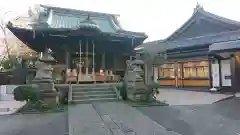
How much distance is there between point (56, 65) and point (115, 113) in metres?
7.21

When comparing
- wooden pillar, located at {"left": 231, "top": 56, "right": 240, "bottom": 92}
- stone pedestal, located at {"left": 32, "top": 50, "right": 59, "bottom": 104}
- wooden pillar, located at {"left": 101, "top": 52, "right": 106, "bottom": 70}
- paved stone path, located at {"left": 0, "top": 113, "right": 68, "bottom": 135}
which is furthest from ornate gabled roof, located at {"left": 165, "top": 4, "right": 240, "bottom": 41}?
paved stone path, located at {"left": 0, "top": 113, "right": 68, "bottom": 135}

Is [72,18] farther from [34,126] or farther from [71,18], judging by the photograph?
[34,126]

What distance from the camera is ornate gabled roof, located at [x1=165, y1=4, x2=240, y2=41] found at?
1720 cm

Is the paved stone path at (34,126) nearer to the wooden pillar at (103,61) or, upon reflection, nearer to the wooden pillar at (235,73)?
the wooden pillar at (103,61)

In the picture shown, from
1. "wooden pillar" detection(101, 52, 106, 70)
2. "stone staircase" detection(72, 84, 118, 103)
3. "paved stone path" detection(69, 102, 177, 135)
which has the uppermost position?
"wooden pillar" detection(101, 52, 106, 70)

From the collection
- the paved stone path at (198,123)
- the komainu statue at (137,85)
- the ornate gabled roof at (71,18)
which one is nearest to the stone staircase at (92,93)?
the komainu statue at (137,85)

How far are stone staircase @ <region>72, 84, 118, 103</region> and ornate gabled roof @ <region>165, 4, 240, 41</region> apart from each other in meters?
12.4

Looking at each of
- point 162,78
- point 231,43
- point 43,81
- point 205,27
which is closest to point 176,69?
point 162,78

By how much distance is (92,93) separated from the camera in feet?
31.5

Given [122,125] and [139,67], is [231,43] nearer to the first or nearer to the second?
[139,67]

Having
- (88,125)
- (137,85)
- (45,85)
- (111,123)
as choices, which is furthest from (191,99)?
(88,125)

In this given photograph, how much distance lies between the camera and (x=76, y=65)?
1369 centimetres

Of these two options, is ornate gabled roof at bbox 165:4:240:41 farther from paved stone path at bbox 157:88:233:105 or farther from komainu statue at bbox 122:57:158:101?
komainu statue at bbox 122:57:158:101

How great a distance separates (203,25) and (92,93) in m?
14.3
